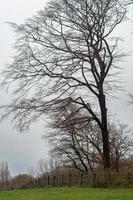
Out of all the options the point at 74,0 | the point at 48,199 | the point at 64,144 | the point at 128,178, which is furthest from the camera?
the point at 64,144

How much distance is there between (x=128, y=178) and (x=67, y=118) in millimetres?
7231

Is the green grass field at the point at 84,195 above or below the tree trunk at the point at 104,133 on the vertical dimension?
below

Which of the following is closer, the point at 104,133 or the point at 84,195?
the point at 84,195

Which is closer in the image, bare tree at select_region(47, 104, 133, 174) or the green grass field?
the green grass field

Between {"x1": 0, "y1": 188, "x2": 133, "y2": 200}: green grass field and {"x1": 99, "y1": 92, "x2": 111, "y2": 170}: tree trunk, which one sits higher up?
{"x1": 99, "y1": 92, "x2": 111, "y2": 170}: tree trunk

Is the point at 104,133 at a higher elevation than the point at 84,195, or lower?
higher

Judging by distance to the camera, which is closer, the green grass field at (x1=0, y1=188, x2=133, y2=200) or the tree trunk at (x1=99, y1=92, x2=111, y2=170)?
the green grass field at (x1=0, y1=188, x2=133, y2=200)

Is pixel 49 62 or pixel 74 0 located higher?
pixel 74 0

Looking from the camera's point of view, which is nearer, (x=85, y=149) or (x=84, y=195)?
(x=84, y=195)

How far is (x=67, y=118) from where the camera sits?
132ft

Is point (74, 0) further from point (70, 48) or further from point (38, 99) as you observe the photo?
point (38, 99)

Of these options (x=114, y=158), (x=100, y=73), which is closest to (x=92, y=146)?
(x=114, y=158)

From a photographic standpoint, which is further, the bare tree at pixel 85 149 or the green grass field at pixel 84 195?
the bare tree at pixel 85 149

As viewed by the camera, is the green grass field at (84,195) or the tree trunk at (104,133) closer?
the green grass field at (84,195)
